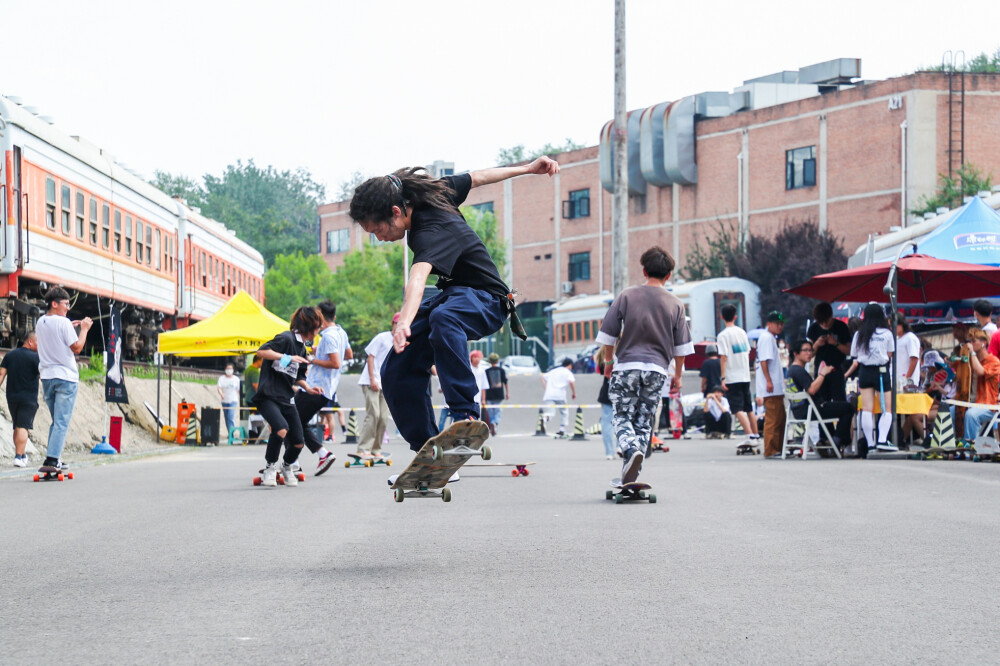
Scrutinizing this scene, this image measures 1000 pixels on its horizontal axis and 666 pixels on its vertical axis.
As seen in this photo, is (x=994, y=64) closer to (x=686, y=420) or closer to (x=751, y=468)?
(x=686, y=420)

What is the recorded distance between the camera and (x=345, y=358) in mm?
14242

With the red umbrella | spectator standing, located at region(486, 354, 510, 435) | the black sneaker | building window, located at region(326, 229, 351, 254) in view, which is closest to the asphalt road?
the black sneaker

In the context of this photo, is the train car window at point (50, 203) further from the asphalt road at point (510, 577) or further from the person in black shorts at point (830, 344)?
the person in black shorts at point (830, 344)

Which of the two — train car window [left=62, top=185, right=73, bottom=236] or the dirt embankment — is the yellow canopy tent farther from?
train car window [left=62, top=185, right=73, bottom=236]

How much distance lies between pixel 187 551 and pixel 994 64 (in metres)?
78.4

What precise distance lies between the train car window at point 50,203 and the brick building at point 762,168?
3566cm

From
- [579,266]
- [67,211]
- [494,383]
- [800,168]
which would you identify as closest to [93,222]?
[67,211]

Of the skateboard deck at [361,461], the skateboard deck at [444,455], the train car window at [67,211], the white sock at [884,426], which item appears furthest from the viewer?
the train car window at [67,211]

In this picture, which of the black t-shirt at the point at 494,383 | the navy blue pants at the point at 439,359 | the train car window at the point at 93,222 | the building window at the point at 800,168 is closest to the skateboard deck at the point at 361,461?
the navy blue pants at the point at 439,359

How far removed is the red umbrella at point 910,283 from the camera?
53.8ft

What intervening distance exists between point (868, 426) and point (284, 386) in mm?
7382

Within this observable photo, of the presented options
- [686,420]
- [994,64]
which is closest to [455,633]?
[686,420]

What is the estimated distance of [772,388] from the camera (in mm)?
16844

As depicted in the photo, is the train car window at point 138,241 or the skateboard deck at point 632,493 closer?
the skateboard deck at point 632,493
